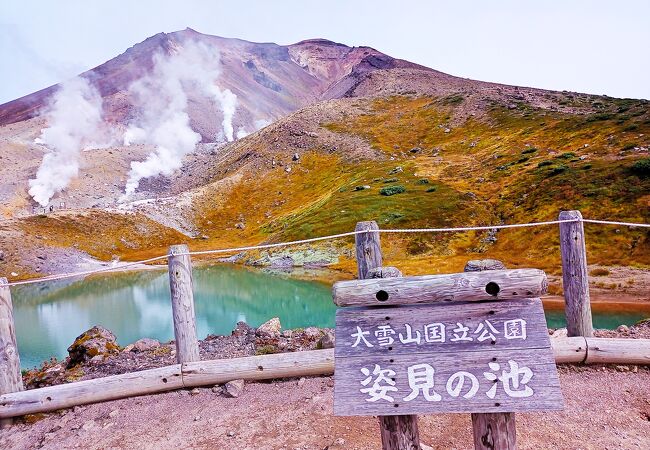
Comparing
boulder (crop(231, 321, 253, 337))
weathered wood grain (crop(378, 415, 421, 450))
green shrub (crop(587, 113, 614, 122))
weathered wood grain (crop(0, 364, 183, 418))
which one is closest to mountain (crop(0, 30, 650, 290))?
green shrub (crop(587, 113, 614, 122))

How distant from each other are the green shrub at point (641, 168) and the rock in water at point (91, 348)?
41.9 m

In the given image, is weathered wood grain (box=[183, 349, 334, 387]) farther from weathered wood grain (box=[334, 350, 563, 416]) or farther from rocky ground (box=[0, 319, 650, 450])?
weathered wood grain (box=[334, 350, 563, 416])

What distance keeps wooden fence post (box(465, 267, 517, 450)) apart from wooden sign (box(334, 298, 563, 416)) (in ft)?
1.31

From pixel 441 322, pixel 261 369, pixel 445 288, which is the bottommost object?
pixel 261 369

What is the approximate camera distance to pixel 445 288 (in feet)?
12.5

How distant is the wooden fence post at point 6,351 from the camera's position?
802cm

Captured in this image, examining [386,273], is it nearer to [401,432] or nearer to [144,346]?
[401,432]

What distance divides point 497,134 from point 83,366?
80363 millimetres

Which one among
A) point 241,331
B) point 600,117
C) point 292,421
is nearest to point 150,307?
point 241,331

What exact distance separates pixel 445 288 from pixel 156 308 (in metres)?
32.6

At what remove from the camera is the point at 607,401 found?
6.75 m

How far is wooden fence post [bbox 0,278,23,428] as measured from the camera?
802cm

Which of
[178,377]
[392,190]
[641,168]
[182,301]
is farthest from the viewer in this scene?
[392,190]

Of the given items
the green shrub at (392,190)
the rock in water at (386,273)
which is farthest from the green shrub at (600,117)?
the rock in water at (386,273)
